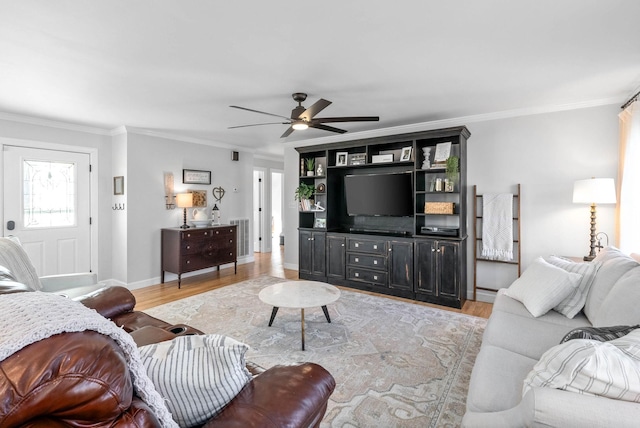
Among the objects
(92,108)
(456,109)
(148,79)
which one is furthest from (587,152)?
(92,108)

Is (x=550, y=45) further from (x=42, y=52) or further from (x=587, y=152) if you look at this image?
(x=42, y=52)

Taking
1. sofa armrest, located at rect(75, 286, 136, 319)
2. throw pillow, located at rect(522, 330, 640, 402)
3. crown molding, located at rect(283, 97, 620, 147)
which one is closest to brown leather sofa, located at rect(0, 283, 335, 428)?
throw pillow, located at rect(522, 330, 640, 402)

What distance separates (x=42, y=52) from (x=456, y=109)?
407 centimetres

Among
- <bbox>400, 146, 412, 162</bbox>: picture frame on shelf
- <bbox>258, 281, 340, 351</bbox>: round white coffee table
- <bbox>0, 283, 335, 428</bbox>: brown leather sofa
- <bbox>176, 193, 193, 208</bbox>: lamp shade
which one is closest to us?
<bbox>0, 283, 335, 428</bbox>: brown leather sofa

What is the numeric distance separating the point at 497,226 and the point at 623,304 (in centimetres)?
237

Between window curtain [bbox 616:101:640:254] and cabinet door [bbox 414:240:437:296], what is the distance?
1842mm

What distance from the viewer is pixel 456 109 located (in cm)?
402

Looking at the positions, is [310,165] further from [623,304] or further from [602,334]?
[602,334]

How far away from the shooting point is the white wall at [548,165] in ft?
12.0

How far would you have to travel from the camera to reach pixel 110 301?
2.34m

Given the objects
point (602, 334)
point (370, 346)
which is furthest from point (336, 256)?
point (602, 334)

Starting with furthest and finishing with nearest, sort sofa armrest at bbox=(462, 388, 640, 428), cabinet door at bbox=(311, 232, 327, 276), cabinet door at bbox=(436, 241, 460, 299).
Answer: cabinet door at bbox=(311, 232, 327, 276) < cabinet door at bbox=(436, 241, 460, 299) < sofa armrest at bbox=(462, 388, 640, 428)

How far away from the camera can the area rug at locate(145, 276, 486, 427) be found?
6.82ft

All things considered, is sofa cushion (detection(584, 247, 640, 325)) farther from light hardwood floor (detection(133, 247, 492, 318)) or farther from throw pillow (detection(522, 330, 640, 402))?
light hardwood floor (detection(133, 247, 492, 318))
